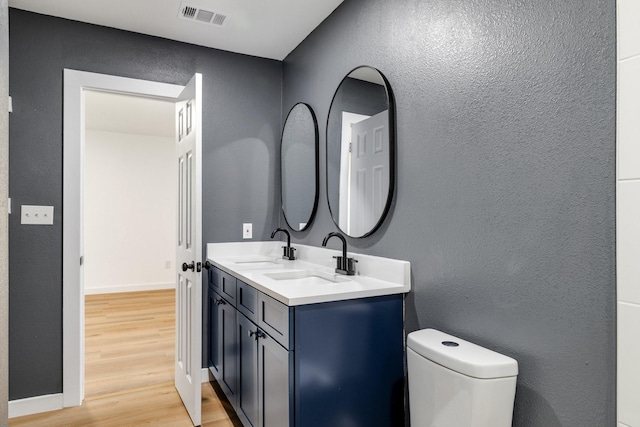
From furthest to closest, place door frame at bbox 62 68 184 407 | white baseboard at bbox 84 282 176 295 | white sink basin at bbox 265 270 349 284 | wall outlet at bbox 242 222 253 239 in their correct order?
white baseboard at bbox 84 282 176 295, wall outlet at bbox 242 222 253 239, door frame at bbox 62 68 184 407, white sink basin at bbox 265 270 349 284

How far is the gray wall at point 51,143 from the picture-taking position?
2.36 m

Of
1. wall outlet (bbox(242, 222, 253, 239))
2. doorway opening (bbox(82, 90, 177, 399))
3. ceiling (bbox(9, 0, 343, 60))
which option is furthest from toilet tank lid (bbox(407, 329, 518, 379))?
doorway opening (bbox(82, 90, 177, 399))

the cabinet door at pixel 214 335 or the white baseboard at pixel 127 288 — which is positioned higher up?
the cabinet door at pixel 214 335

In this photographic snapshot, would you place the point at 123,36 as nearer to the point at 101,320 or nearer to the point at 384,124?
the point at 384,124

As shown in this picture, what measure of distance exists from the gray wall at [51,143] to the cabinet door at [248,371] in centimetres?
100

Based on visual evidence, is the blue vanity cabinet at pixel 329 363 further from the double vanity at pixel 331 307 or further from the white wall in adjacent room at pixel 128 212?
the white wall in adjacent room at pixel 128 212

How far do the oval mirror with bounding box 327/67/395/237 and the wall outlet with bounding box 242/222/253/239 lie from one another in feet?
2.76

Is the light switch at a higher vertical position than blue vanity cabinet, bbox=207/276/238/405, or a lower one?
higher

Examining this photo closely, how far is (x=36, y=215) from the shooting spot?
2398 millimetres

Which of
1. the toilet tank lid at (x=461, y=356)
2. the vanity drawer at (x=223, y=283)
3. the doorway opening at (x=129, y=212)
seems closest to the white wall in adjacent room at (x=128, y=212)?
the doorway opening at (x=129, y=212)

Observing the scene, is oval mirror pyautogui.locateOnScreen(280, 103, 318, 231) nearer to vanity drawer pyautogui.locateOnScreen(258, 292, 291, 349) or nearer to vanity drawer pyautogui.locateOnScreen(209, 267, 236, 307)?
vanity drawer pyautogui.locateOnScreen(209, 267, 236, 307)

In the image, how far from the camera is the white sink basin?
6.87 feet

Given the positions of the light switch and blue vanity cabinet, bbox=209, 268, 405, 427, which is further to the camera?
the light switch

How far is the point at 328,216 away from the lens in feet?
8.11
